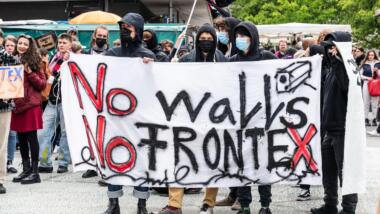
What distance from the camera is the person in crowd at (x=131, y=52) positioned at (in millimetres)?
7273

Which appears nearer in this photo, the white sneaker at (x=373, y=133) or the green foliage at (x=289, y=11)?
the white sneaker at (x=373, y=133)

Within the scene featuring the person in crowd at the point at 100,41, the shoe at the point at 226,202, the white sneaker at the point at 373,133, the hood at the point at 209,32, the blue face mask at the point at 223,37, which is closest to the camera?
the hood at the point at 209,32

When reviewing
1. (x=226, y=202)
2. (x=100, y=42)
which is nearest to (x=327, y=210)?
(x=226, y=202)

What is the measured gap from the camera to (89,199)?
8.39 meters

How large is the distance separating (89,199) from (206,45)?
88.5 inches

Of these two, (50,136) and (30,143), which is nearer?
(30,143)

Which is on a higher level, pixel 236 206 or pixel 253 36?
pixel 253 36

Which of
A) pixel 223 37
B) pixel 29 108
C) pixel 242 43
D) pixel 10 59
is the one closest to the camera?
pixel 242 43

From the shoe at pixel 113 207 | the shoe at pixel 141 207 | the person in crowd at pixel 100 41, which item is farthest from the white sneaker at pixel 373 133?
the shoe at pixel 113 207

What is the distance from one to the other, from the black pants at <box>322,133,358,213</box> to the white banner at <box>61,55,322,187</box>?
164mm

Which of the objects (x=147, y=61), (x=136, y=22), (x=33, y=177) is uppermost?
(x=136, y=22)

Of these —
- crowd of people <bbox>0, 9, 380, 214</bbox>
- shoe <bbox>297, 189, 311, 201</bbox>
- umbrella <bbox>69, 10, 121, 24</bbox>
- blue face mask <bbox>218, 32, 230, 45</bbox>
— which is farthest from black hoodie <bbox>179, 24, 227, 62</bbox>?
umbrella <bbox>69, 10, 121, 24</bbox>

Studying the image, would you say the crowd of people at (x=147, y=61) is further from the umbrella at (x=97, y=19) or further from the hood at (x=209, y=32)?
the umbrella at (x=97, y=19)

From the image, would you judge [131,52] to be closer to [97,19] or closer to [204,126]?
[204,126]
